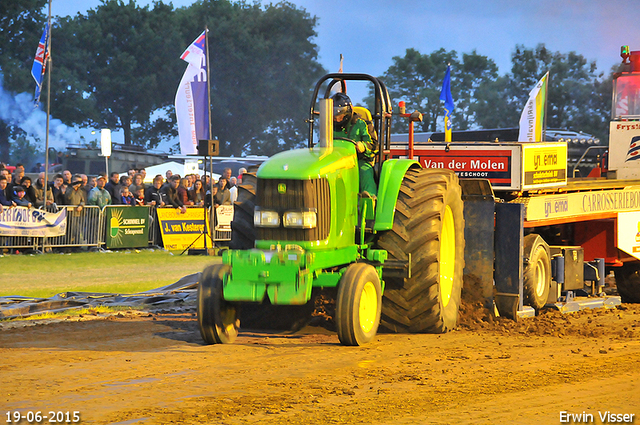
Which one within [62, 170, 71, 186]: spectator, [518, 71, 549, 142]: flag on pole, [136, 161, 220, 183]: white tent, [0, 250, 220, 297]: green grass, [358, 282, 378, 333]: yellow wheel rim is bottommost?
[0, 250, 220, 297]: green grass

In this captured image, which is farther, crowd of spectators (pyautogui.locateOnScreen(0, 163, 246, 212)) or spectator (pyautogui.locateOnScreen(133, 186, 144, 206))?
spectator (pyautogui.locateOnScreen(133, 186, 144, 206))

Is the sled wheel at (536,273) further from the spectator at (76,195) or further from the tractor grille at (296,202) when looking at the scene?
the spectator at (76,195)

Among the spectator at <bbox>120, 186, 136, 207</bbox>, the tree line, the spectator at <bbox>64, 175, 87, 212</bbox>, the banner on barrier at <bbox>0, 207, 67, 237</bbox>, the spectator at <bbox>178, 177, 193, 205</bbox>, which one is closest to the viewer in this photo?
the banner on barrier at <bbox>0, 207, 67, 237</bbox>

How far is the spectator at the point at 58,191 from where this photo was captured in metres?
→ 20.1

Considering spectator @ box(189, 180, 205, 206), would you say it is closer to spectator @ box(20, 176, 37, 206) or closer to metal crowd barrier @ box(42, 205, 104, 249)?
metal crowd barrier @ box(42, 205, 104, 249)

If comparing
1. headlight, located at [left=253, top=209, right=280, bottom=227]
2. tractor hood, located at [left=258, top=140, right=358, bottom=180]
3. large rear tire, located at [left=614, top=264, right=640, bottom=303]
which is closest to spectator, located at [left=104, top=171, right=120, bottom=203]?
large rear tire, located at [left=614, top=264, right=640, bottom=303]

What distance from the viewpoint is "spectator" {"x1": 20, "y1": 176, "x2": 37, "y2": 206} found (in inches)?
750

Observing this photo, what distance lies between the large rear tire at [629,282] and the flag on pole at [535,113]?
1074 cm

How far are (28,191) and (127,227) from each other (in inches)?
110

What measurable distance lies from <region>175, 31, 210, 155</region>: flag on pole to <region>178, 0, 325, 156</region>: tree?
4377 cm

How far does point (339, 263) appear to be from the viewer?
328 inches

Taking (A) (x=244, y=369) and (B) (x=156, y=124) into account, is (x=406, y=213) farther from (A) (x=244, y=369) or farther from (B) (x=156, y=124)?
(B) (x=156, y=124)

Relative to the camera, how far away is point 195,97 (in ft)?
74.0

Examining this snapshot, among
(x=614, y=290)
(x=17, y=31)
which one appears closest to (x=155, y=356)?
(x=614, y=290)
